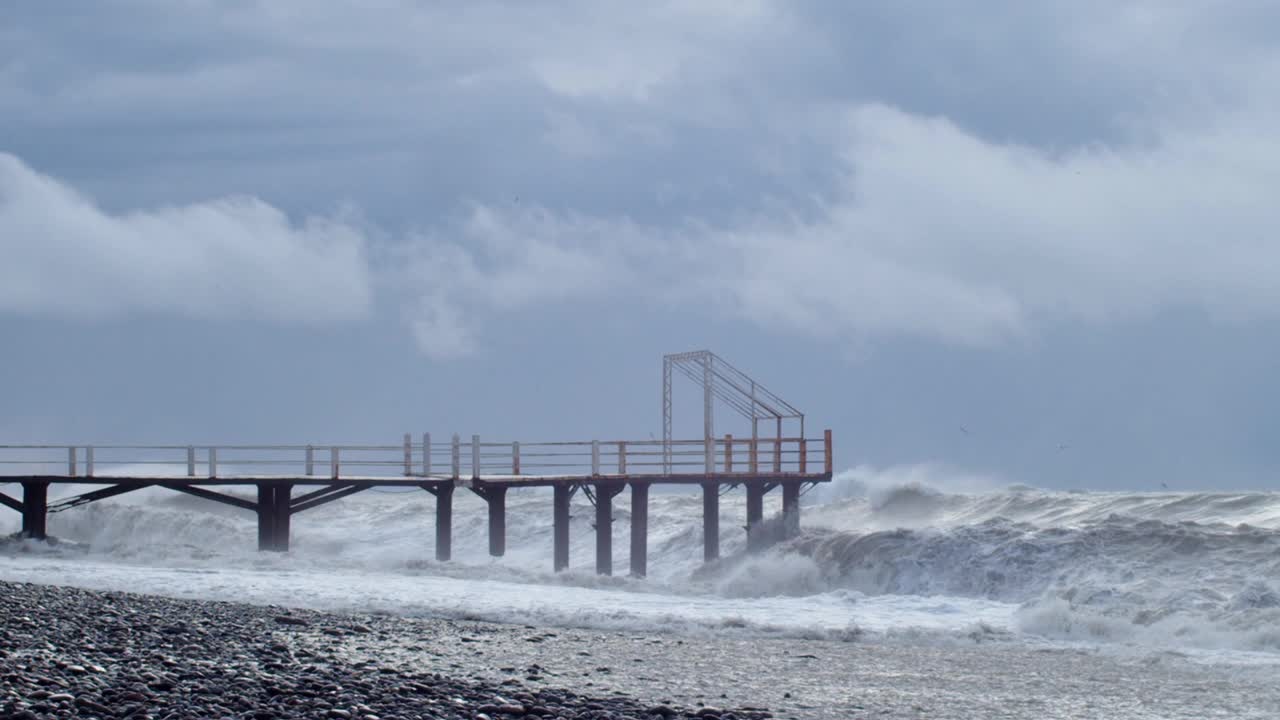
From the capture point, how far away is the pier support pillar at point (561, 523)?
27547 millimetres

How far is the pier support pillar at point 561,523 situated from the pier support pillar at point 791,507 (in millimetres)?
4547

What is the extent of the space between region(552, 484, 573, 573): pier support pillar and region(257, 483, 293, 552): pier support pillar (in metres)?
5.43

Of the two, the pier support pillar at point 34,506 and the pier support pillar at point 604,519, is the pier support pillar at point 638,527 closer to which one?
the pier support pillar at point 604,519

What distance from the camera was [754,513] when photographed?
2814 centimetres

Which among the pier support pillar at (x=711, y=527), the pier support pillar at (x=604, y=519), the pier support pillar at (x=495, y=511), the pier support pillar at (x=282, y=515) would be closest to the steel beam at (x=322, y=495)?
the pier support pillar at (x=282, y=515)

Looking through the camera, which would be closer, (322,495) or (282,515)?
(282,515)

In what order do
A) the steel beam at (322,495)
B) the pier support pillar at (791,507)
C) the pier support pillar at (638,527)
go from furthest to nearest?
the pier support pillar at (791,507) → the pier support pillar at (638,527) → the steel beam at (322,495)

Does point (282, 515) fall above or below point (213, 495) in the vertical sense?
below

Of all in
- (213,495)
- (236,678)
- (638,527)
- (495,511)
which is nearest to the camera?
(236,678)

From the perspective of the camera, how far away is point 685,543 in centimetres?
Answer: 3241

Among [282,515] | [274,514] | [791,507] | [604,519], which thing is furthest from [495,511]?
[791,507]

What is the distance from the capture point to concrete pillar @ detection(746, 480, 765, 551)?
27.9 meters

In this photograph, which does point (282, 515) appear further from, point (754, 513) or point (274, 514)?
point (754, 513)

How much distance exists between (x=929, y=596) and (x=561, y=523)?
9.96 meters
